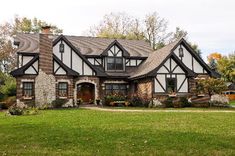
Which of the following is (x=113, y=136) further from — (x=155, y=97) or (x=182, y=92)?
(x=182, y=92)

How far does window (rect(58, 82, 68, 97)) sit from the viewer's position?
94.6ft

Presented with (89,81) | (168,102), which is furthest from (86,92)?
(168,102)

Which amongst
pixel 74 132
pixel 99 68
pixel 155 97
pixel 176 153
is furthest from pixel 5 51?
pixel 176 153

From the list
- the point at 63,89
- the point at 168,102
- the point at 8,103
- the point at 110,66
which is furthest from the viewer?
the point at 110,66

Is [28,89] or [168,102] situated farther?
[168,102]

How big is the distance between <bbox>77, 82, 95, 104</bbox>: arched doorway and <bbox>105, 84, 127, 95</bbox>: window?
1512mm

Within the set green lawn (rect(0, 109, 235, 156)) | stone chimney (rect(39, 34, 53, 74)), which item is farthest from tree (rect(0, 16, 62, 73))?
green lawn (rect(0, 109, 235, 156))

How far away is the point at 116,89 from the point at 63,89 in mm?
6512

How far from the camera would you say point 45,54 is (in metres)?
27.3

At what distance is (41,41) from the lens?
27.8 m

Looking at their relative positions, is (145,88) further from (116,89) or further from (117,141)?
(117,141)

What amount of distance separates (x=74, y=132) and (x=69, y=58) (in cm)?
2052

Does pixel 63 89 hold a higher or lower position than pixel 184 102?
higher

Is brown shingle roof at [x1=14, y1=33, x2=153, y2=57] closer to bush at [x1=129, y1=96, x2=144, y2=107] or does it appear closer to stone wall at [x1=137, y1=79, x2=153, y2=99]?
stone wall at [x1=137, y1=79, x2=153, y2=99]
